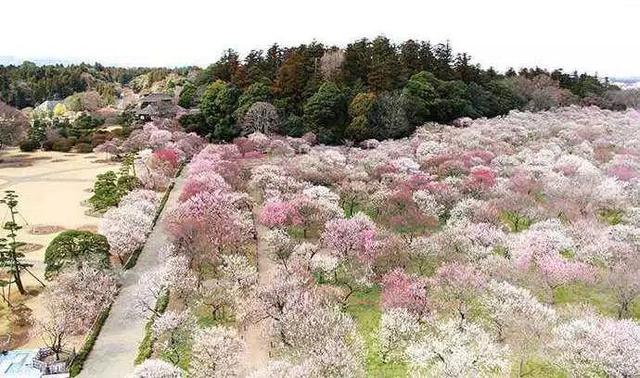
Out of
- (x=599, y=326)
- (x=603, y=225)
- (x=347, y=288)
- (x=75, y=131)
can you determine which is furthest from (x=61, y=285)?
(x=75, y=131)

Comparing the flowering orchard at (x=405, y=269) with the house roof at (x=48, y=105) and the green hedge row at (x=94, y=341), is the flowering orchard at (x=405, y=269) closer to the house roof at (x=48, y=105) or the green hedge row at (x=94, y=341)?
the green hedge row at (x=94, y=341)

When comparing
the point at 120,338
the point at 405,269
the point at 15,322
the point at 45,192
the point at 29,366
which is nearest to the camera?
the point at 29,366

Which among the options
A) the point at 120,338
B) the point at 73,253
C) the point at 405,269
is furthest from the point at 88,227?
the point at 405,269

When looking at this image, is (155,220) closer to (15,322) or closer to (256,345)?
(15,322)

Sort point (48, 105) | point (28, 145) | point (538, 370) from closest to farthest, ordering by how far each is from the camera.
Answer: point (538, 370)
point (28, 145)
point (48, 105)

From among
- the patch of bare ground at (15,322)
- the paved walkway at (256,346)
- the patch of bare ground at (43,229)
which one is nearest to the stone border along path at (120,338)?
the patch of bare ground at (15,322)

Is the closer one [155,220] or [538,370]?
[538,370]

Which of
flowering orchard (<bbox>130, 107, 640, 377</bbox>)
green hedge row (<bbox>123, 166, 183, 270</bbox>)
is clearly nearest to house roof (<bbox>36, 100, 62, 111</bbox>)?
green hedge row (<bbox>123, 166, 183, 270</bbox>)
